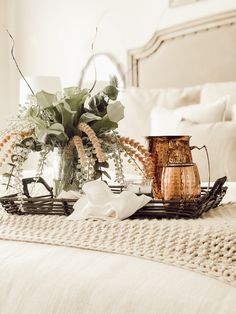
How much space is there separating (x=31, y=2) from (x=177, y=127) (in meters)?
2.25

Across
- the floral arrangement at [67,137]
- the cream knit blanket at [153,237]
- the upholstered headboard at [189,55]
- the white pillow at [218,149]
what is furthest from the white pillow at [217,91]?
the cream knit blanket at [153,237]

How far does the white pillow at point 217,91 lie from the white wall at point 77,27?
0.52 metres

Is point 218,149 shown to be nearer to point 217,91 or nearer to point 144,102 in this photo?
point 217,91

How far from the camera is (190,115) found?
269 cm

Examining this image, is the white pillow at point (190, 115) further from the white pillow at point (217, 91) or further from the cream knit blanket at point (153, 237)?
the cream knit blanket at point (153, 237)

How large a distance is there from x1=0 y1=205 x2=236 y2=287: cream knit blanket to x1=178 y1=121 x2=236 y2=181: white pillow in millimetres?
871

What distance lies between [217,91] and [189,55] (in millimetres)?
474

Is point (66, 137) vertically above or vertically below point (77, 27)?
below

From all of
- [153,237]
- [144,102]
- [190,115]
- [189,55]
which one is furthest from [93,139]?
[189,55]

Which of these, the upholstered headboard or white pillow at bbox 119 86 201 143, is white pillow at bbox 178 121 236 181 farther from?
the upholstered headboard

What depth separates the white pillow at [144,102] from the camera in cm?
287

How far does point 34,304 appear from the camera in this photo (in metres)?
0.98

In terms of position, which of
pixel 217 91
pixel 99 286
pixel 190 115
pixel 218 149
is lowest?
pixel 99 286

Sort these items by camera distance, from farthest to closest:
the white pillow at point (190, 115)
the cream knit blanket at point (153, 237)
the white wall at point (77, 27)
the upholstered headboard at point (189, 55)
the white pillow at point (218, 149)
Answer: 1. the white wall at point (77, 27)
2. the upholstered headboard at point (189, 55)
3. the white pillow at point (190, 115)
4. the white pillow at point (218, 149)
5. the cream knit blanket at point (153, 237)
